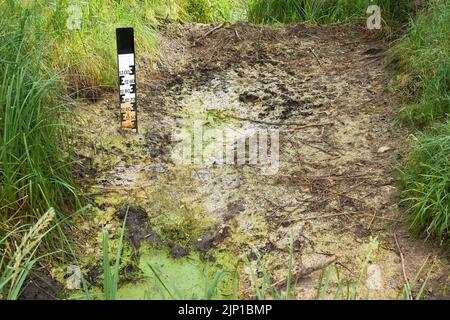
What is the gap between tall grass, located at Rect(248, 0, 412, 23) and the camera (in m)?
5.91

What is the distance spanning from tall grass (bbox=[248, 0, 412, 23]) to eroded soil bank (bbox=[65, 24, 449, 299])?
59cm

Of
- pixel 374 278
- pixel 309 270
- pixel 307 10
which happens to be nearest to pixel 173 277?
pixel 309 270

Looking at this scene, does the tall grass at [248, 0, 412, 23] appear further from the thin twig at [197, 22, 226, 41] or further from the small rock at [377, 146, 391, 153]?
the small rock at [377, 146, 391, 153]

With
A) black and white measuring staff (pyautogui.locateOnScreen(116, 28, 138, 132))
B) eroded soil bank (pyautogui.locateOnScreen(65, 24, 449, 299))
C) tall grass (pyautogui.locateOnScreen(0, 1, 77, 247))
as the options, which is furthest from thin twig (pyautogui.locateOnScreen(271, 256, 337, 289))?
black and white measuring staff (pyautogui.locateOnScreen(116, 28, 138, 132))

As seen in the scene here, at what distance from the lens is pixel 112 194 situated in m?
3.53

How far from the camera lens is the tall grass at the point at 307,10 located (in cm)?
591

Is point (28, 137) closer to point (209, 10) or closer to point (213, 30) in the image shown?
point (213, 30)

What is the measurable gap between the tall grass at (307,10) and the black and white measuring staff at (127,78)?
103 inches

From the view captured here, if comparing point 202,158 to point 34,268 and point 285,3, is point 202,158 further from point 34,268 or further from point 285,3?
point 285,3

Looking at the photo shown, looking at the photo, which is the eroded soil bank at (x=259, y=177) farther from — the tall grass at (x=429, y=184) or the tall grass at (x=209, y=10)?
the tall grass at (x=209, y=10)

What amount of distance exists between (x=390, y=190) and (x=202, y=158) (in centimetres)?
120

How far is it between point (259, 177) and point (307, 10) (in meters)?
2.96
